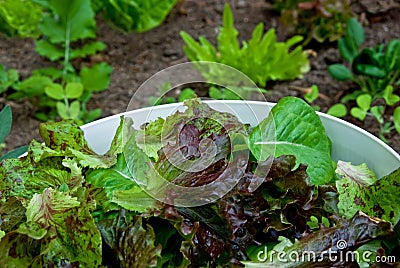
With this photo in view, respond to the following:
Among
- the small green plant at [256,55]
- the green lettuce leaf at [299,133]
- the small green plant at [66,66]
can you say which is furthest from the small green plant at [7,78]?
the green lettuce leaf at [299,133]

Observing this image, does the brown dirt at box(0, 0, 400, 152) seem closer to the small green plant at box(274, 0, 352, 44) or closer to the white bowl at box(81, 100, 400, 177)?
the small green plant at box(274, 0, 352, 44)

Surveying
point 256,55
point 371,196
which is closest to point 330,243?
point 371,196

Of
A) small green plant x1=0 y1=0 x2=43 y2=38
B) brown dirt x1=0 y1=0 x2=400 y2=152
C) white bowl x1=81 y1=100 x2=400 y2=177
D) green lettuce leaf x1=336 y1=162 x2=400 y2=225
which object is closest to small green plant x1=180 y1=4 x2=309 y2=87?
brown dirt x1=0 y1=0 x2=400 y2=152

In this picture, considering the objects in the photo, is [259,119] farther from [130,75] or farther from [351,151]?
[130,75]

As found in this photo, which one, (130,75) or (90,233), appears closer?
(90,233)

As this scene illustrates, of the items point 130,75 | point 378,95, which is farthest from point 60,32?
point 378,95

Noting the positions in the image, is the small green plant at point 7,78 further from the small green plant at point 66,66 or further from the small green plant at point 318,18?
the small green plant at point 318,18
